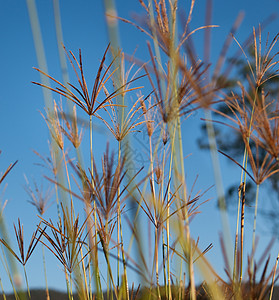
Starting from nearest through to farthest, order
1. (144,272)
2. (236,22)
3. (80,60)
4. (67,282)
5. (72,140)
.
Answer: (236,22)
(144,272)
(80,60)
(72,140)
(67,282)

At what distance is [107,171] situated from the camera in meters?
0.97

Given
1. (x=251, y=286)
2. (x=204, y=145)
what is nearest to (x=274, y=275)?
(x=251, y=286)

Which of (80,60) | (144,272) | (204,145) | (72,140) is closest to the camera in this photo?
(144,272)

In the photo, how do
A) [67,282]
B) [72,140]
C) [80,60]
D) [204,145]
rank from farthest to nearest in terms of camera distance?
[204,145] < [67,282] < [72,140] < [80,60]

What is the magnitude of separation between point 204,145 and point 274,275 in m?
9.00

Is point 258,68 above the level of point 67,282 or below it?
above

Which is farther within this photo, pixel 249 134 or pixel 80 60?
pixel 80 60

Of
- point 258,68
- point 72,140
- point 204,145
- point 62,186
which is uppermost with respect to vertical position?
point 204,145

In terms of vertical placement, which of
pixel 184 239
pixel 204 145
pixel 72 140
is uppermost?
pixel 204 145

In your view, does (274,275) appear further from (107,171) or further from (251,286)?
(107,171)

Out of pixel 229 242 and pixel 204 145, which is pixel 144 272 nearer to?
pixel 229 242

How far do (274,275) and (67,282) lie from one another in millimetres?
780

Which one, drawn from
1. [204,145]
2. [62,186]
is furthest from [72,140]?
[204,145]

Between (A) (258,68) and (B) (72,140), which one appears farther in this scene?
(B) (72,140)
